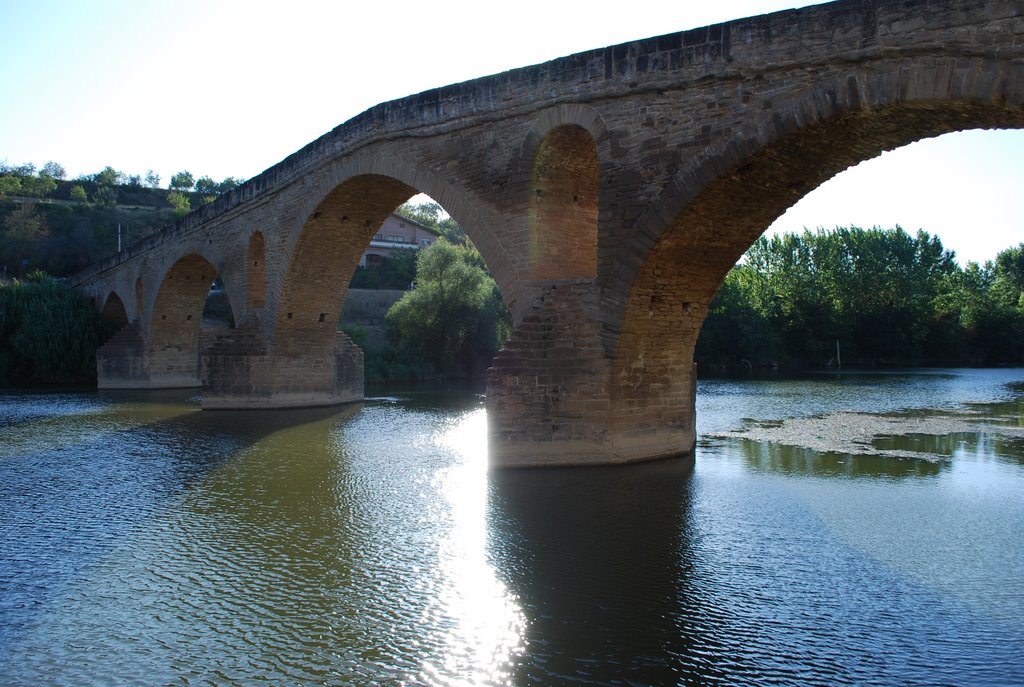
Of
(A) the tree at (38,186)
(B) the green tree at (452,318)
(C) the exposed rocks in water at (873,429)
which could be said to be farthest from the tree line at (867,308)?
(A) the tree at (38,186)

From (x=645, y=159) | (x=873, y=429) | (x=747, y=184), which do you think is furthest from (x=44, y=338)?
(x=747, y=184)

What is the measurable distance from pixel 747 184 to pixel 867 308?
119 feet

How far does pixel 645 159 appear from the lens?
9.01m

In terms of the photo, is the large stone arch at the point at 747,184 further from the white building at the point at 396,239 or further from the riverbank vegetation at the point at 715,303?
the white building at the point at 396,239

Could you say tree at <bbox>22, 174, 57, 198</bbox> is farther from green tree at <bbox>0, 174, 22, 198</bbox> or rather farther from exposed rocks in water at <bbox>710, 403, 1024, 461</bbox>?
exposed rocks in water at <bbox>710, 403, 1024, 461</bbox>

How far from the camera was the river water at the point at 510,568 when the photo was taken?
4.51 metres

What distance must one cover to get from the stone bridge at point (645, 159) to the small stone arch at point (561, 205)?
0.07ft

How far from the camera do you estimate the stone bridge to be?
6.88 m

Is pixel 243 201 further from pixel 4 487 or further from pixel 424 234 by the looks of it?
pixel 424 234

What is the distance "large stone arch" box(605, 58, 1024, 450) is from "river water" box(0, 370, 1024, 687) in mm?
1065

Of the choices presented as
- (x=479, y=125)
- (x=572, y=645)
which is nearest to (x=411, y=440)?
(x=479, y=125)

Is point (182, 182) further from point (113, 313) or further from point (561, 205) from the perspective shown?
point (561, 205)

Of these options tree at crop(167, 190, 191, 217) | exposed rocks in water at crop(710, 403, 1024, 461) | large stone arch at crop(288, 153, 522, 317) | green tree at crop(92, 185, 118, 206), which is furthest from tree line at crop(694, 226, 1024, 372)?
green tree at crop(92, 185, 118, 206)

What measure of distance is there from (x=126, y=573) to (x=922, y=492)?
23.8 feet
